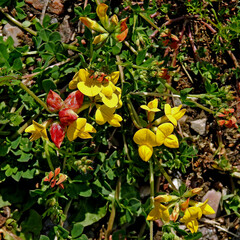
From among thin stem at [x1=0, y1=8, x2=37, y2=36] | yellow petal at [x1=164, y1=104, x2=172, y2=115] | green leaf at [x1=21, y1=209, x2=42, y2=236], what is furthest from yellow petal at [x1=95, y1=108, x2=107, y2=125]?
green leaf at [x1=21, y1=209, x2=42, y2=236]

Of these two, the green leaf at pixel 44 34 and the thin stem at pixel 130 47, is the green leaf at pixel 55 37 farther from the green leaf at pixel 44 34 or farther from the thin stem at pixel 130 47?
the thin stem at pixel 130 47

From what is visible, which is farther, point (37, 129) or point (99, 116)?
point (99, 116)

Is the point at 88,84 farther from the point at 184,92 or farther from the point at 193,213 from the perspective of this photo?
the point at 193,213

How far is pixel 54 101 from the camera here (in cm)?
267

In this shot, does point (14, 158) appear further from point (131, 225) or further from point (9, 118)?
point (131, 225)

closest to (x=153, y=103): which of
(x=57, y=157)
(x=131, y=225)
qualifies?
(x=57, y=157)

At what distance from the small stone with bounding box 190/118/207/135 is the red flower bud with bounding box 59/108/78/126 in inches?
80.5

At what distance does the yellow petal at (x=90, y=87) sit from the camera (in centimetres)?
278

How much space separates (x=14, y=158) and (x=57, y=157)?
0.44 meters

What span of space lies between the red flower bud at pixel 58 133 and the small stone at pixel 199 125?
6.73ft

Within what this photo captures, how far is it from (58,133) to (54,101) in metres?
0.26

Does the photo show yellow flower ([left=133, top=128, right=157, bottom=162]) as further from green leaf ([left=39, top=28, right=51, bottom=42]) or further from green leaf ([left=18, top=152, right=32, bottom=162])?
green leaf ([left=39, top=28, right=51, bottom=42])

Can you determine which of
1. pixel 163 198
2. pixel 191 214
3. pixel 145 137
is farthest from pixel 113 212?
pixel 145 137

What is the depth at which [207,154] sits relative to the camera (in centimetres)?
425
